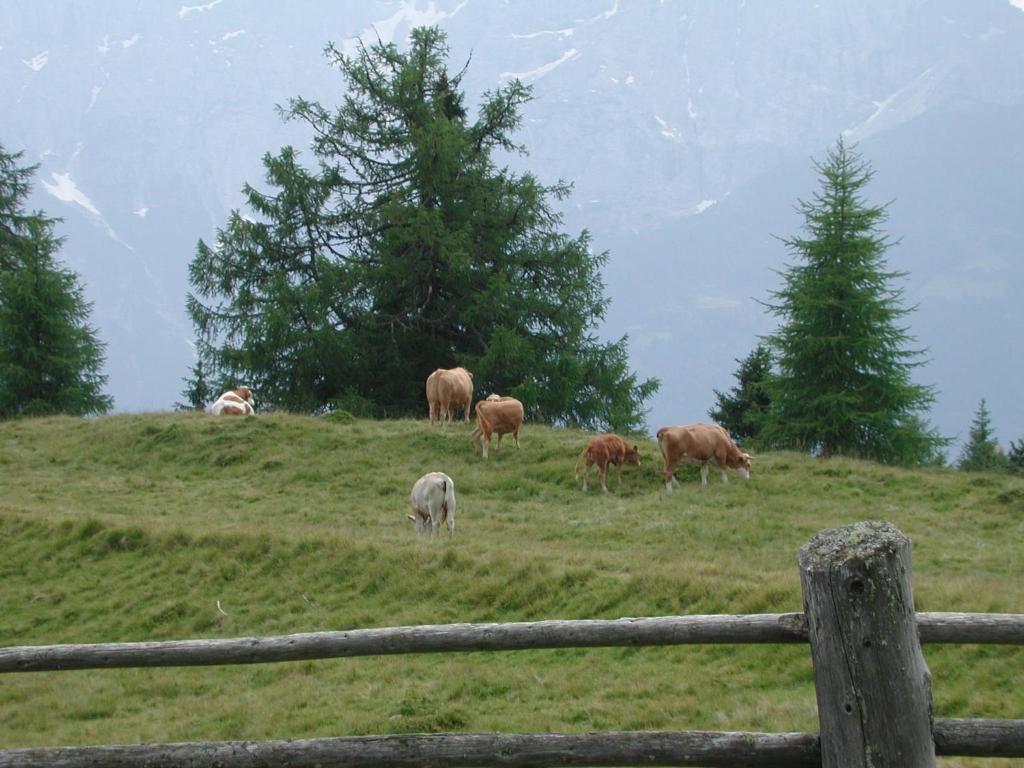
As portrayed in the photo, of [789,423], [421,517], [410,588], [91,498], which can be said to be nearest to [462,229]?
[789,423]

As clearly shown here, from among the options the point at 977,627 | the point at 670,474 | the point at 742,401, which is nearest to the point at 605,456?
the point at 670,474

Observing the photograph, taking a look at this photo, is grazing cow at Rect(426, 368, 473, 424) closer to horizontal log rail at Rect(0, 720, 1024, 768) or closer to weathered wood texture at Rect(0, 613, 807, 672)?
weathered wood texture at Rect(0, 613, 807, 672)

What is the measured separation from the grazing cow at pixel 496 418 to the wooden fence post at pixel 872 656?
61.8 ft

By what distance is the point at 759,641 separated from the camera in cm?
489

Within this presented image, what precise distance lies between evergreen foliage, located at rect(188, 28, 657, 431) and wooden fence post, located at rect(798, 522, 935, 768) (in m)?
31.9

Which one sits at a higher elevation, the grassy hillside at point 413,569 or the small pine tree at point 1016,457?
the small pine tree at point 1016,457

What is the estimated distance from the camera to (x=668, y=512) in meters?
18.8

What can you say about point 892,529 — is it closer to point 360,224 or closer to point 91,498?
point 91,498

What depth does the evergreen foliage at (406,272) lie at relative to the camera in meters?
37.9

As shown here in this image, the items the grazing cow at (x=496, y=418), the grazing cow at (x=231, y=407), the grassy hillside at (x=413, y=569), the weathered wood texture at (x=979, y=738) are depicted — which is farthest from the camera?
the grazing cow at (x=231, y=407)

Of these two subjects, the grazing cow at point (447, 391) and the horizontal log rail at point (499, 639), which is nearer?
the horizontal log rail at point (499, 639)

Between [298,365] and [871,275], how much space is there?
19.3m

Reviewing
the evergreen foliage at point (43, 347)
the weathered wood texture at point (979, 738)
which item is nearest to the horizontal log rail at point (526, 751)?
the weathered wood texture at point (979, 738)

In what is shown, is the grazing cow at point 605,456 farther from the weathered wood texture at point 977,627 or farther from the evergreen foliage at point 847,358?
the weathered wood texture at point 977,627
